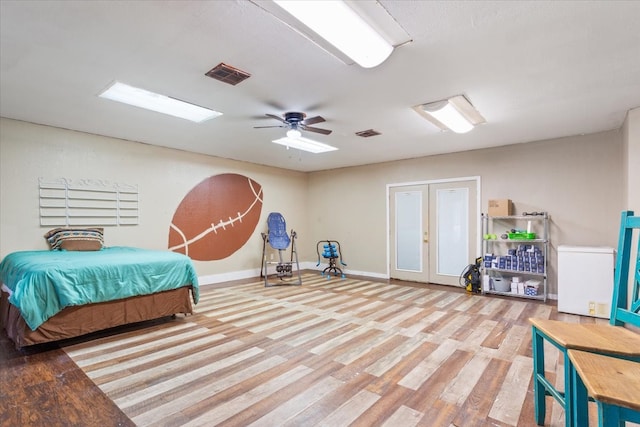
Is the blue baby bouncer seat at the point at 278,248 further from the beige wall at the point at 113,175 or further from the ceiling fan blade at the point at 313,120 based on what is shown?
the ceiling fan blade at the point at 313,120

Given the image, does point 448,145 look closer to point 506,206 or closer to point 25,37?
point 506,206

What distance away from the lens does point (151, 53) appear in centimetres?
247

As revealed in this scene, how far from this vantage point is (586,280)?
4.20 metres

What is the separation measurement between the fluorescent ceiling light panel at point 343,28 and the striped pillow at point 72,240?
4295 mm

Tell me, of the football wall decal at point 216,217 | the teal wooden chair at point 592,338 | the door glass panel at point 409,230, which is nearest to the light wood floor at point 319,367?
the teal wooden chair at point 592,338

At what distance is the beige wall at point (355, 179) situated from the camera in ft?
13.8

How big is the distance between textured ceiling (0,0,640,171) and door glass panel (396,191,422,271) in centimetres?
238

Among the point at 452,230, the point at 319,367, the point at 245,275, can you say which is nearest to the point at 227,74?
the point at 319,367

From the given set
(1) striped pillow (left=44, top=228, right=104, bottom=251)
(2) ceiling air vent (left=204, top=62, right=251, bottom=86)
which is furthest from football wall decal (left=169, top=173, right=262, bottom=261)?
(2) ceiling air vent (left=204, top=62, right=251, bottom=86)

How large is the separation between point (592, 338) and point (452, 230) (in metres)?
4.70

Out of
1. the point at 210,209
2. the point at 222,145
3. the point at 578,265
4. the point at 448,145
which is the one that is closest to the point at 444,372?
the point at 578,265

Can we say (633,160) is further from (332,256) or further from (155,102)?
(155,102)

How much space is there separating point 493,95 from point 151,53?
3.26 m

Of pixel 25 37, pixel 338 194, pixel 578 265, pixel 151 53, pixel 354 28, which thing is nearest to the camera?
pixel 354 28
